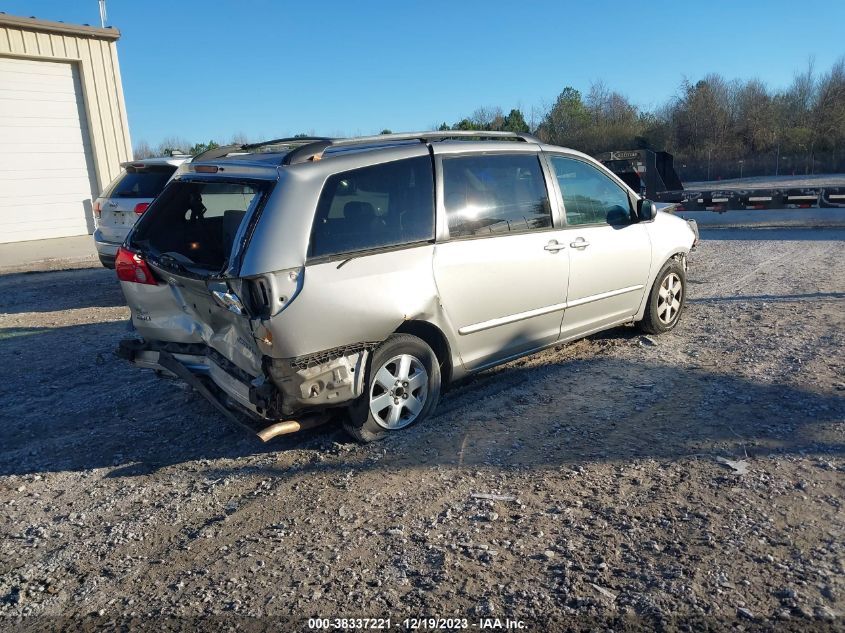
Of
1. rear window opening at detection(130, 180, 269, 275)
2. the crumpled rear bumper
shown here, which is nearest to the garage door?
rear window opening at detection(130, 180, 269, 275)

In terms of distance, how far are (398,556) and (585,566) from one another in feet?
2.85

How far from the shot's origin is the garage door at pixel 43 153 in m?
16.0

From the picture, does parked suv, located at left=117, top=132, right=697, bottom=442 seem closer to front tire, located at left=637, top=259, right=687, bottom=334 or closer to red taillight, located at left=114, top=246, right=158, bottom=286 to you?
red taillight, located at left=114, top=246, right=158, bottom=286

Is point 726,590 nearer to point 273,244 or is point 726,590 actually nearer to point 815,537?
point 815,537

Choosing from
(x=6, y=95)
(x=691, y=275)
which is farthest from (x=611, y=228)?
(x=6, y=95)

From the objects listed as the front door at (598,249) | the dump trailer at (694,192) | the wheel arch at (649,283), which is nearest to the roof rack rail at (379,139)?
the front door at (598,249)

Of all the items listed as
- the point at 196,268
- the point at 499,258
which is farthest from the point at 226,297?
the point at 499,258

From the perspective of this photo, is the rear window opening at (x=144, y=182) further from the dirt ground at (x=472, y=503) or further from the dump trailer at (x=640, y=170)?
the dump trailer at (x=640, y=170)

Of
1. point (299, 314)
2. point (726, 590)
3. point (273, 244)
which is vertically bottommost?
point (726, 590)

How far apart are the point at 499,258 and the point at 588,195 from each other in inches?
55.8

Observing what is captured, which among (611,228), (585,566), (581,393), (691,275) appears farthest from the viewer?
(691,275)

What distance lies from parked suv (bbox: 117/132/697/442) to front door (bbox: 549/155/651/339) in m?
0.02

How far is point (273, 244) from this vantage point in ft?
12.5

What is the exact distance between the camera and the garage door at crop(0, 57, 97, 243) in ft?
52.4
